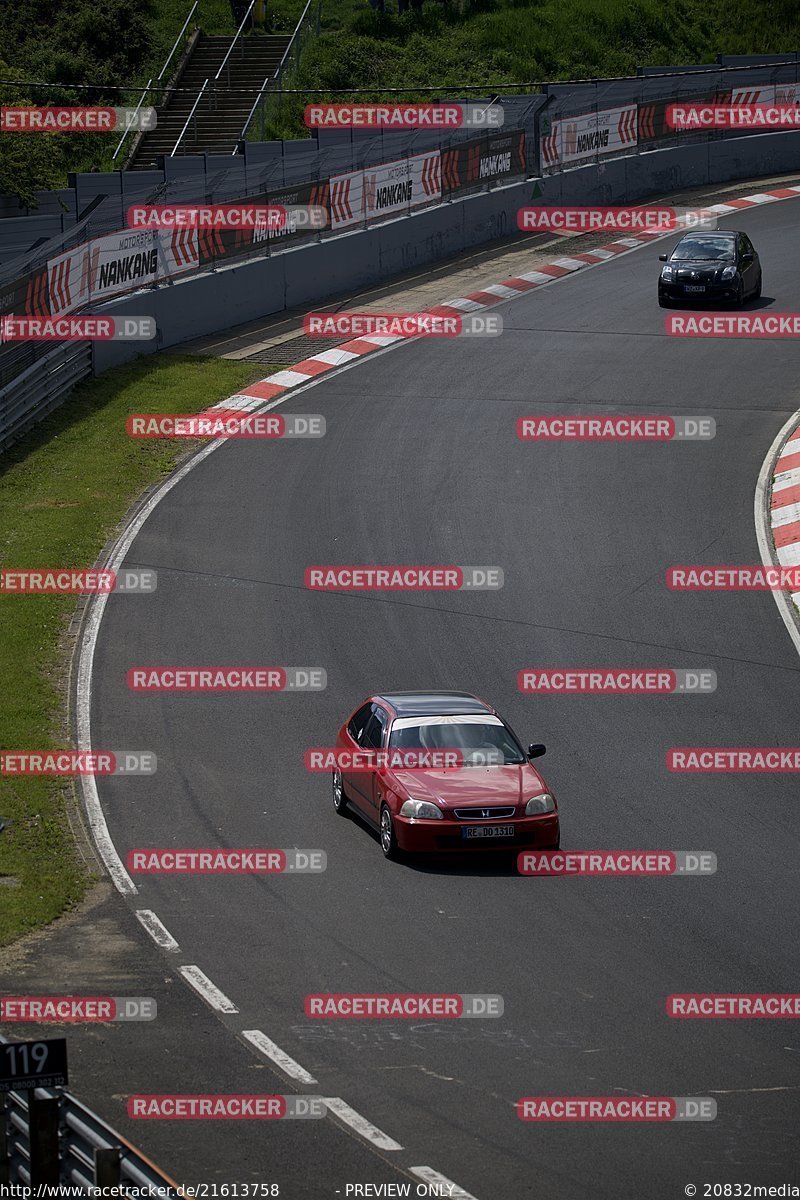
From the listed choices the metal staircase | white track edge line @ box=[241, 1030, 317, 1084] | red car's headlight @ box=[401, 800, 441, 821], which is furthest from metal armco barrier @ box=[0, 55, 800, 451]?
white track edge line @ box=[241, 1030, 317, 1084]

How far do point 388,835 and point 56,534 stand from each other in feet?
34.6

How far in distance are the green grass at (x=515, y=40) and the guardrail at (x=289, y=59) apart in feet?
1.35

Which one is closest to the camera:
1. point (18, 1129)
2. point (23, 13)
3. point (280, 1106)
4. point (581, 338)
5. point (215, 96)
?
point (18, 1129)

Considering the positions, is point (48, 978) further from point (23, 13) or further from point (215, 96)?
point (23, 13)

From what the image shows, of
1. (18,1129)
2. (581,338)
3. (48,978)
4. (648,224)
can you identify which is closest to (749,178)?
(648,224)

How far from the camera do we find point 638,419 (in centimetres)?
2705

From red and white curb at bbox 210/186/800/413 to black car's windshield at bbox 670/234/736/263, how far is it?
161 inches

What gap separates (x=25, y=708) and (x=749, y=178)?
3443 cm

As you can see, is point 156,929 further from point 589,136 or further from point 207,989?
point 589,136

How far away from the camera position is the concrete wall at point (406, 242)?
3152 cm

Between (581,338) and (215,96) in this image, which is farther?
(215,96)

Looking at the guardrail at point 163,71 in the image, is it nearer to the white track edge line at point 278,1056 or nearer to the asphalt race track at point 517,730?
the asphalt race track at point 517,730

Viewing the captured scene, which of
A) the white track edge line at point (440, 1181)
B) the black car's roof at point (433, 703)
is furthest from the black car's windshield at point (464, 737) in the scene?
the white track edge line at point (440, 1181)

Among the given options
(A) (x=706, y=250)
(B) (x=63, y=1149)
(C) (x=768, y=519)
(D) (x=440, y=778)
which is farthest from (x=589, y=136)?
(B) (x=63, y=1149)
